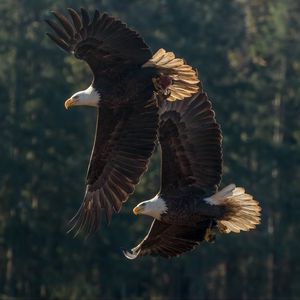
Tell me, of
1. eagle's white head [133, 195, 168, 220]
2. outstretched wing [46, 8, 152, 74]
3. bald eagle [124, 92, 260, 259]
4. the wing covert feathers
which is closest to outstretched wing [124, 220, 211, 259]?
bald eagle [124, 92, 260, 259]

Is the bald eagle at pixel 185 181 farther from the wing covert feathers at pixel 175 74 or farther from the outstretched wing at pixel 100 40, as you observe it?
the outstretched wing at pixel 100 40

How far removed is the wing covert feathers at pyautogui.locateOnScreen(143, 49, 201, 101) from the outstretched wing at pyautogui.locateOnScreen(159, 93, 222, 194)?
12.9 inches

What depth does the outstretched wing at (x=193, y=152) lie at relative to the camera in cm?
1231

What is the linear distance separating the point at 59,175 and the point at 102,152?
17.7 metres

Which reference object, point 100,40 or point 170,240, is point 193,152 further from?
point 100,40

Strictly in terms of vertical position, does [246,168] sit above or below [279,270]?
above

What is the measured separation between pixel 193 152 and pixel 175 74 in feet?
2.83

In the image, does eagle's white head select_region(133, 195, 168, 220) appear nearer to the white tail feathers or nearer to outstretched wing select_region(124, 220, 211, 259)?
outstretched wing select_region(124, 220, 211, 259)

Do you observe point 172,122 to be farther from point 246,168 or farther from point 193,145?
point 246,168

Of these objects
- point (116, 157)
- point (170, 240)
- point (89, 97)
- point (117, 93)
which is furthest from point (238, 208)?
point (89, 97)

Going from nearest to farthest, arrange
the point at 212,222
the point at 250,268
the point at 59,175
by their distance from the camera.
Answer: the point at 212,222 < the point at 59,175 < the point at 250,268

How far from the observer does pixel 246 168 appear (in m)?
31.5

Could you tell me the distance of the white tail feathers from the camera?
12.0 metres

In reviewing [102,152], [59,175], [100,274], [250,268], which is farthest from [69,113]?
[102,152]
